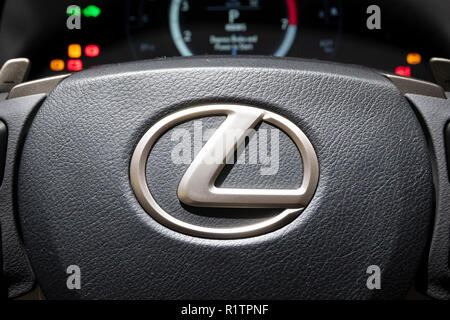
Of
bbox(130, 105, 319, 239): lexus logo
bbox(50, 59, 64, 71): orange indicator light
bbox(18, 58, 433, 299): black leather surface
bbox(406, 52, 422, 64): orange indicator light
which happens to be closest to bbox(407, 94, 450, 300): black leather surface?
bbox(18, 58, 433, 299): black leather surface

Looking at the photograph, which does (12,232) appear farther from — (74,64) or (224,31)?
(224,31)

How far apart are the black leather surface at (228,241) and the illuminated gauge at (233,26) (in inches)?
112

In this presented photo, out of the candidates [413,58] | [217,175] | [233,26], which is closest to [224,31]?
[233,26]

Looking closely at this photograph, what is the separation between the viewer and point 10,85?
0.92 metres

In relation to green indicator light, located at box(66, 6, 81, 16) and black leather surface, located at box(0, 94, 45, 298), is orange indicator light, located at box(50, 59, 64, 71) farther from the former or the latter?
black leather surface, located at box(0, 94, 45, 298)

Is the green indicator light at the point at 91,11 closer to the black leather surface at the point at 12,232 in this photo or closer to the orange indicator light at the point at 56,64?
the orange indicator light at the point at 56,64

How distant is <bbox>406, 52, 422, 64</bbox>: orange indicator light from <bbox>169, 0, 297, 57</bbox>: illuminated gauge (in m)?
0.66

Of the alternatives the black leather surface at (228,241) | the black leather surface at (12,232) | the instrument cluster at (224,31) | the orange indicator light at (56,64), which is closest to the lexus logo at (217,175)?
the black leather surface at (228,241)

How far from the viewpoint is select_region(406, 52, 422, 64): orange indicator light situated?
328 centimetres

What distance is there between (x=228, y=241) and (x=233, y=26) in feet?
9.77

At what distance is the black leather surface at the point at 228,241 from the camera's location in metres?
0.65

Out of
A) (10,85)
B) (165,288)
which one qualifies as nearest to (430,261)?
(165,288)

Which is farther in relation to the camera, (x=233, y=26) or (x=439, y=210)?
(x=233, y=26)

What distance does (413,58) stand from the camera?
3.29 meters
